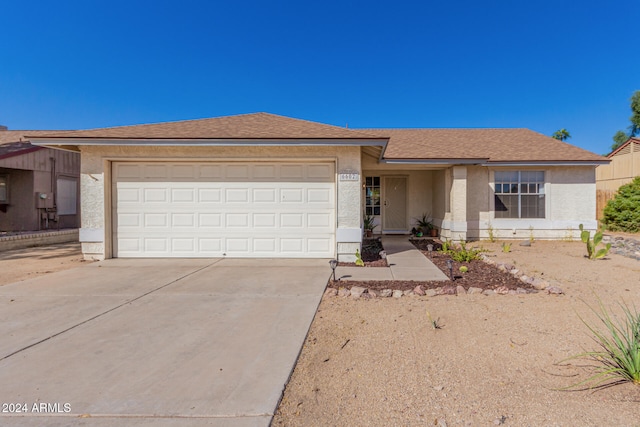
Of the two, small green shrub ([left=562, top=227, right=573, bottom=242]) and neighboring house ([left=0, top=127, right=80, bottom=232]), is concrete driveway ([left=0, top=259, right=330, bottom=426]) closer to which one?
neighboring house ([left=0, top=127, right=80, bottom=232])

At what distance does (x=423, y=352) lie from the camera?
3410 millimetres

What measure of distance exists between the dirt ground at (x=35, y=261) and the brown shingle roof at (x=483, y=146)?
10.2m

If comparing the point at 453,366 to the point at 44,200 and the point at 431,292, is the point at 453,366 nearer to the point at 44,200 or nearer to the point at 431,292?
the point at 431,292

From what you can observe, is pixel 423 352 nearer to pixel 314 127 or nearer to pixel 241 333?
pixel 241 333

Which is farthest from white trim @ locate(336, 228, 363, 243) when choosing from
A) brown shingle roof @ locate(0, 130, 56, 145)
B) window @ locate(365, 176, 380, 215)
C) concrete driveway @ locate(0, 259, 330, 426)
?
brown shingle roof @ locate(0, 130, 56, 145)

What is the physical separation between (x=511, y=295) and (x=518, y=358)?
2380mm

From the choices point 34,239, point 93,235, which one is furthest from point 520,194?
point 34,239

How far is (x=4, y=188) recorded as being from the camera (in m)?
14.2

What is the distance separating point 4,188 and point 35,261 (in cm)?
823

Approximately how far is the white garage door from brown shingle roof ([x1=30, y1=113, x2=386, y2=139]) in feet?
2.70

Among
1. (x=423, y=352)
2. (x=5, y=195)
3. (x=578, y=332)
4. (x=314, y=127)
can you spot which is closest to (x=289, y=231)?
(x=314, y=127)

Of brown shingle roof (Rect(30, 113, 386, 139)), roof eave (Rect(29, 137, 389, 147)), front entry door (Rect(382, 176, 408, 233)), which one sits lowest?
front entry door (Rect(382, 176, 408, 233))

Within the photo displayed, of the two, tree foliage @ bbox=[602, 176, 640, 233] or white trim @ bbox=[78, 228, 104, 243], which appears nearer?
white trim @ bbox=[78, 228, 104, 243]

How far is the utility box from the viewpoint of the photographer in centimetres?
1435
